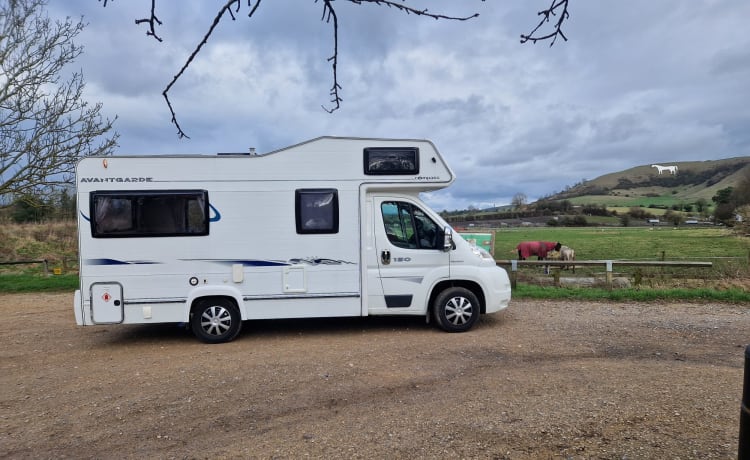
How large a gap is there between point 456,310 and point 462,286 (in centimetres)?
43

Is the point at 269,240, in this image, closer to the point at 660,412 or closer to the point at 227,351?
Answer: the point at 227,351

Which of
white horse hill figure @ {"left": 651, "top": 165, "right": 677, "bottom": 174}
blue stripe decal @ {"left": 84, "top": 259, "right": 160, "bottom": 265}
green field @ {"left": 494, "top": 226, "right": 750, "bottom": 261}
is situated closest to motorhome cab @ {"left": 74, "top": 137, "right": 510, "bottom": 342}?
blue stripe decal @ {"left": 84, "top": 259, "right": 160, "bottom": 265}

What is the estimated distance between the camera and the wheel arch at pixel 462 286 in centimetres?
748

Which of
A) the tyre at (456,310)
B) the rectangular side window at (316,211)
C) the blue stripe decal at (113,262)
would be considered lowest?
the tyre at (456,310)

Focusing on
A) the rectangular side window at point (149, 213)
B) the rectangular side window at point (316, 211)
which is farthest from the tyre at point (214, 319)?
the rectangular side window at point (316, 211)

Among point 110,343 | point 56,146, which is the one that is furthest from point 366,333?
point 56,146

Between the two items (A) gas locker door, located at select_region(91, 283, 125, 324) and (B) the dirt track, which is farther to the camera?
(A) gas locker door, located at select_region(91, 283, 125, 324)

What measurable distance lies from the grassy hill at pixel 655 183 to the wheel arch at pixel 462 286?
116553 millimetres

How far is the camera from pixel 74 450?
12.5ft

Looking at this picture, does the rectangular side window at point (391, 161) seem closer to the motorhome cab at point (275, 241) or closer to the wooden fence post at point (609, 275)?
the motorhome cab at point (275, 241)

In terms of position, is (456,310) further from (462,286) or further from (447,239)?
(447,239)

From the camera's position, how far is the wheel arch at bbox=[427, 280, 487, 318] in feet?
24.5

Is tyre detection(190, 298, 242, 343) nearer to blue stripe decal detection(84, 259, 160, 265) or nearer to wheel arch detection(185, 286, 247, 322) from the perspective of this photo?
wheel arch detection(185, 286, 247, 322)

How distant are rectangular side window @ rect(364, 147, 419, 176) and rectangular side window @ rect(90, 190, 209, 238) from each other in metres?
2.53
